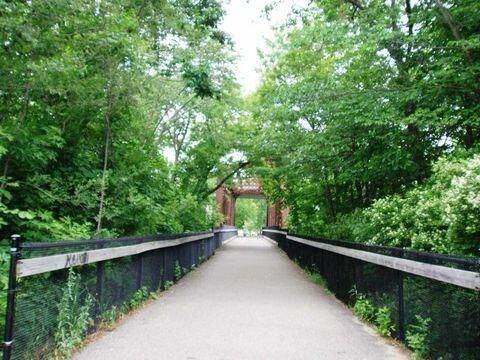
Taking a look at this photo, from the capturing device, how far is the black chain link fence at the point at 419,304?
376 centimetres

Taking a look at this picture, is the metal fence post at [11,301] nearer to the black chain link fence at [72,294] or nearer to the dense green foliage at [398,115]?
the black chain link fence at [72,294]

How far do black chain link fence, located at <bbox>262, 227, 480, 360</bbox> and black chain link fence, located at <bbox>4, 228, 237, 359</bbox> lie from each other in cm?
349

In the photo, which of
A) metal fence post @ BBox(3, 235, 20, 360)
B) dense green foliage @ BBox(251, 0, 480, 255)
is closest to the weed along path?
metal fence post @ BBox(3, 235, 20, 360)

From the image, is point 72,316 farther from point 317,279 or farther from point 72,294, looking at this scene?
point 317,279

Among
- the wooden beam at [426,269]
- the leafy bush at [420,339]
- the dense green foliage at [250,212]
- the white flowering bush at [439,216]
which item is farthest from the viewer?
the dense green foliage at [250,212]

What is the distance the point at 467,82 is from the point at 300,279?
19.6 feet

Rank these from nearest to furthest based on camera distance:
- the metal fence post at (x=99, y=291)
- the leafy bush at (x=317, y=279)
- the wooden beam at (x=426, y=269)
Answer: the wooden beam at (x=426, y=269)
the metal fence post at (x=99, y=291)
the leafy bush at (x=317, y=279)

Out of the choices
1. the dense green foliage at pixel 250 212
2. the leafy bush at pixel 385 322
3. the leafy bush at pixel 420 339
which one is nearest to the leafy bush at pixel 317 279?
the leafy bush at pixel 385 322

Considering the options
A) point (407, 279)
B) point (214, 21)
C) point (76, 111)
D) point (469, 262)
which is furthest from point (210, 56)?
point (469, 262)

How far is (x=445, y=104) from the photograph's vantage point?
7965mm

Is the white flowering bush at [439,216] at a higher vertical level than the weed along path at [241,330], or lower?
higher

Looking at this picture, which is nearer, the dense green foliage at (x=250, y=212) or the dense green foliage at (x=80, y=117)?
the dense green foliage at (x=80, y=117)

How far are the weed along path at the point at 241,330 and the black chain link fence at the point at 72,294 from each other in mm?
253

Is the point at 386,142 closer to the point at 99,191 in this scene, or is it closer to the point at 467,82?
the point at 467,82
